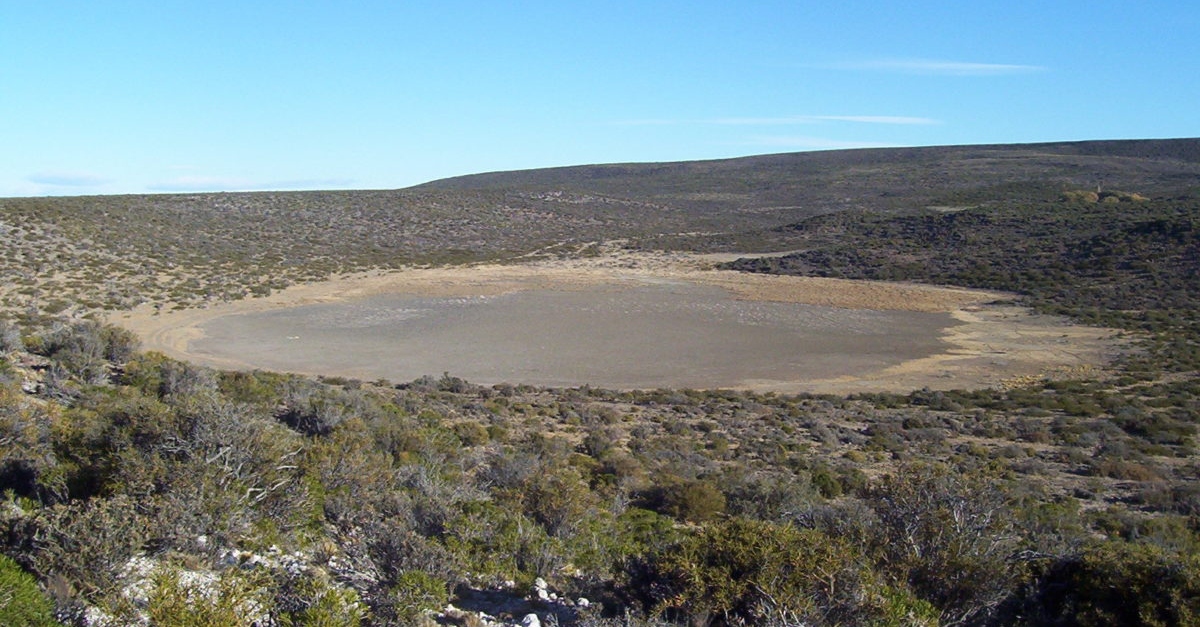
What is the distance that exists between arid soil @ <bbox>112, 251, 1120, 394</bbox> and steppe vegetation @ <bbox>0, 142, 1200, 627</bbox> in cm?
176

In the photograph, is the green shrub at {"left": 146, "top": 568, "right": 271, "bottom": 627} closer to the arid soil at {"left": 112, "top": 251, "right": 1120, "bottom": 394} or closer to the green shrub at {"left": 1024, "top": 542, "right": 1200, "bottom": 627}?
the green shrub at {"left": 1024, "top": 542, "right": 1200, "bottom": 627}

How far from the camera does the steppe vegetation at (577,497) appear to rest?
5.00 metres

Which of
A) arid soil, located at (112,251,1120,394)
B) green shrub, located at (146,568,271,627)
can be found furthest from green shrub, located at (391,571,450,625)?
arid soil, located at (112,251,1120,394)

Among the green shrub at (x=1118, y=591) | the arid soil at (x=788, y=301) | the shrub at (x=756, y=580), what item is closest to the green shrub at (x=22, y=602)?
the shrub at (x=756, y=580)

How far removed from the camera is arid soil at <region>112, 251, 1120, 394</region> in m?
23.9

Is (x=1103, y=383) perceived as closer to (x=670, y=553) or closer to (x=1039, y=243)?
(x=670, y=553)

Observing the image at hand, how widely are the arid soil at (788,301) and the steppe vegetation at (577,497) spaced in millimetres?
1764

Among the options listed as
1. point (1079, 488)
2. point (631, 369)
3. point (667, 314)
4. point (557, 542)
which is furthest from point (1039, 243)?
point (557, 542)

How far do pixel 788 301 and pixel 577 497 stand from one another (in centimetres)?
3110

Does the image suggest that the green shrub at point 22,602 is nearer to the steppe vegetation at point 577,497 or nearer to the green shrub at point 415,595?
the steppe vegetation at point 577,497

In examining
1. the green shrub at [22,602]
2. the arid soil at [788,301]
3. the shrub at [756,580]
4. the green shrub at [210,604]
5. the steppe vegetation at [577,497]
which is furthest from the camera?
the arid soil at [788,301]

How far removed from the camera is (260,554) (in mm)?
6125

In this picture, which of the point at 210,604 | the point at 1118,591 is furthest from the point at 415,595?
the point at 1118,591

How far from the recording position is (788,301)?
1503 inches
